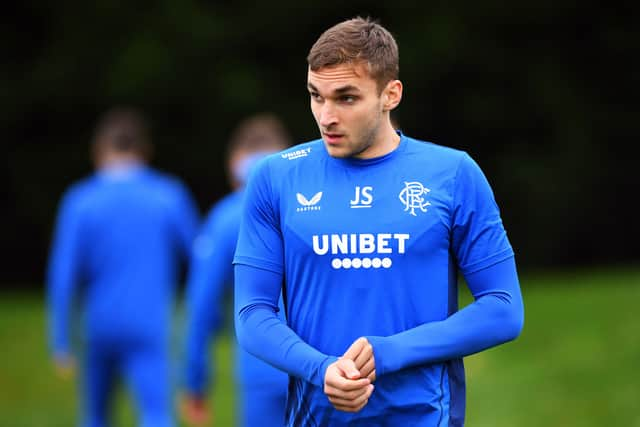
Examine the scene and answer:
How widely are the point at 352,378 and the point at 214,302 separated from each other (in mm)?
2858

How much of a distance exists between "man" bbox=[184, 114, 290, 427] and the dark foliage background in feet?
43.5

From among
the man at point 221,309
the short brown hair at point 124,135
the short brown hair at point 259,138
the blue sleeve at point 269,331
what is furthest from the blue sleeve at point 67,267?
the blue sleeve at point 269,331

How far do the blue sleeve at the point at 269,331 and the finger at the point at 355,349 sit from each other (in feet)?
0.18

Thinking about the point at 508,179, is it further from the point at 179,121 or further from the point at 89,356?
the point at 89,356

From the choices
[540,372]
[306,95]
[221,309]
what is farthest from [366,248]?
[306,95]

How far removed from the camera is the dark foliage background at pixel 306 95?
19875mm

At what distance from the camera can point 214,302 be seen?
20.4ft

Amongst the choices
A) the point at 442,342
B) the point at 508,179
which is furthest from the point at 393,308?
the point at 508,179

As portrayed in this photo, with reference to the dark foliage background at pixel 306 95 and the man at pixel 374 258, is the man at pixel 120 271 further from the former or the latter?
the dark foliage background at pixel 306 95

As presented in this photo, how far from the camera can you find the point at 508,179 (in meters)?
20.0

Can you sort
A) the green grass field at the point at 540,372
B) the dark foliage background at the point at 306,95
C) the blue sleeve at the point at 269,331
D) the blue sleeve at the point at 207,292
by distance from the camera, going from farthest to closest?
1. the dark foliage background at the point at 306,95
2. the green grass field at the point at 540,372
3. the blue sleeve at the point at 207,292
4. the blue sleeve at the point at 269,331

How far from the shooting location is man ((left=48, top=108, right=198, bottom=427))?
7539 mm

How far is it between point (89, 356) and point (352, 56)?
472cm

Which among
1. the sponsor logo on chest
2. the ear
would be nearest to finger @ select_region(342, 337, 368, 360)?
the sponsor logo on chest
